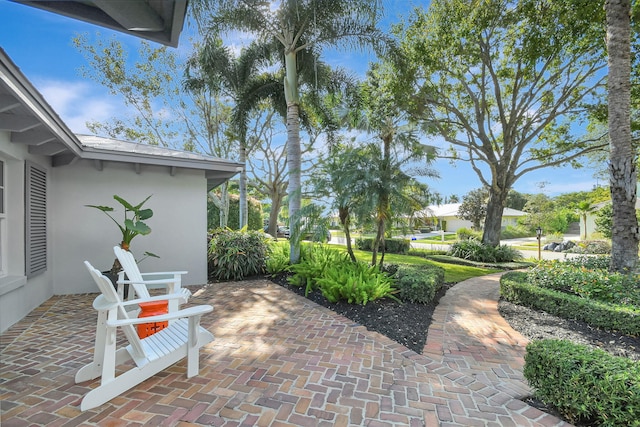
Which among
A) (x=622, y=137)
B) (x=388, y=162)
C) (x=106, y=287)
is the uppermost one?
(x=622, y=137)

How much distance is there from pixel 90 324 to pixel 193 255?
2899mm

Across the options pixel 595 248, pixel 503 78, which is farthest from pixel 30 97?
pixel 595 248

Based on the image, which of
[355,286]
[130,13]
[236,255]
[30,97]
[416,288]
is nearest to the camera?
[130,13]

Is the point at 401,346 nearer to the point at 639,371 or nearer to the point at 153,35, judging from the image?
the point at 639,371

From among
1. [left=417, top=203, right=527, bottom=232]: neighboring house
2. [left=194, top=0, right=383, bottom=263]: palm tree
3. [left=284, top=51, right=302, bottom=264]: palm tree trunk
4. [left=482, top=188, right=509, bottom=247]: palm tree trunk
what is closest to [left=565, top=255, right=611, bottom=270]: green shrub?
[left=417, top=203, right=527, bottom=232]: neighboring house

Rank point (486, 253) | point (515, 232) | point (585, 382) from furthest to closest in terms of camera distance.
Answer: point (515, 232)
point (486, 253)
point (585, 382)

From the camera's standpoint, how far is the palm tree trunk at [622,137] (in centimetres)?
540

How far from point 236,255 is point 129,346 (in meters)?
4.99

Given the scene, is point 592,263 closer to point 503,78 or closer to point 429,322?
point 429,322

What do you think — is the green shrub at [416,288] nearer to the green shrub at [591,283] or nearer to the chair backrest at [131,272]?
the green shrub at [591,283]

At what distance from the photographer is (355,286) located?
5215 millimetres

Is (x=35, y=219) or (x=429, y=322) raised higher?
(x=35, y=219)

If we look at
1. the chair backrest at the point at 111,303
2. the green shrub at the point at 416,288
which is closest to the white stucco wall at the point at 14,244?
the chair backrest at the point at 111,303

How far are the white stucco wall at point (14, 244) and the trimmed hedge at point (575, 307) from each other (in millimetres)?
8523
